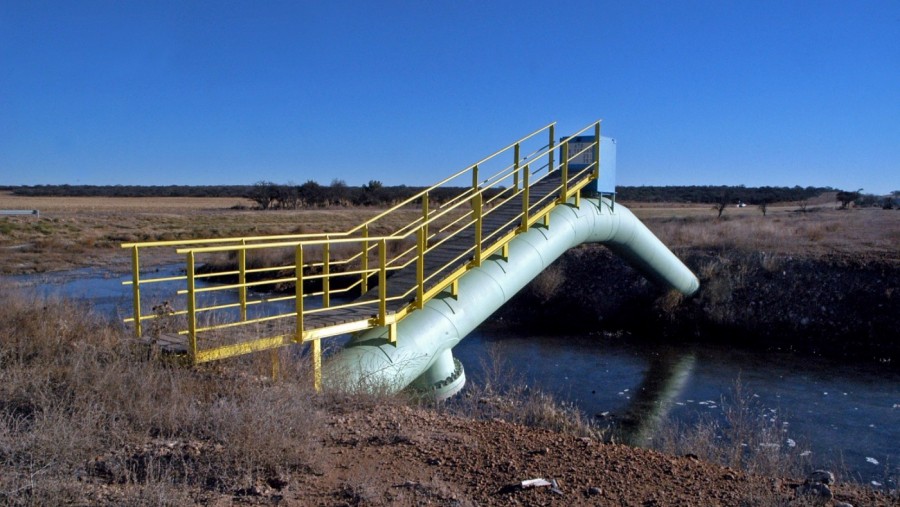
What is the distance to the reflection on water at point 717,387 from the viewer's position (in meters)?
9.45

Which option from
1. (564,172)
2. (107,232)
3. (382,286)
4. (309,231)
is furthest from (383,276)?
(107,232)

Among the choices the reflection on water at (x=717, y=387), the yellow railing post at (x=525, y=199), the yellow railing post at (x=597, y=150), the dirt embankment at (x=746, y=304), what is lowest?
the reflection on water at (x=717, y=387)

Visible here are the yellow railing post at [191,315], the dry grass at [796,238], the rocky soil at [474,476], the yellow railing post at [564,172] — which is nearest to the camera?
the rocky soil at [474,476]

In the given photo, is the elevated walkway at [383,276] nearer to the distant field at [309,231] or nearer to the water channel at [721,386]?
the water channel at [721,386]

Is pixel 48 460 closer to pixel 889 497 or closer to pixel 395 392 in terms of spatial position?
pixel 395 392

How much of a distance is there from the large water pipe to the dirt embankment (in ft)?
15.2

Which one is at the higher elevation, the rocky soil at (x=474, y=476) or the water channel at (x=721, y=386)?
the rocky soil at (x=474, y=476)

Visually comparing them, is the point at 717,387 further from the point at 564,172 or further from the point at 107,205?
the point at 107,205

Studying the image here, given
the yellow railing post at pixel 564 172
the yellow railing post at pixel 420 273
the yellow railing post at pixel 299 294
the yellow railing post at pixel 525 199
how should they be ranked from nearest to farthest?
the yellow railing post at pixel 299 294
the yellow railing post at pixel 420 273
the yellow railing post at pixel 525 199
the yellow railing post at pixel 564 172

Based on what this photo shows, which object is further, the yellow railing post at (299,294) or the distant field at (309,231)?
the distant field at (309,231)

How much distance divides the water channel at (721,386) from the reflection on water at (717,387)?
0.7 inches

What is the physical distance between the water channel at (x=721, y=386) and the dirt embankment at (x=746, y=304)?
1.09 metres

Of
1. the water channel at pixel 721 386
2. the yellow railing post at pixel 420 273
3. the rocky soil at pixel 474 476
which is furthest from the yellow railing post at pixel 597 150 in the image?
the rocky soil at pixel 474 476

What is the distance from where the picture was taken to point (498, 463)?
5316 mm
